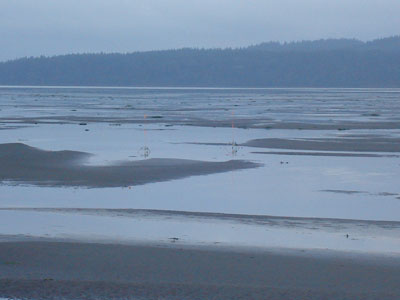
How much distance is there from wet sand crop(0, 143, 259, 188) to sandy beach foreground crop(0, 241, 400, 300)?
24.7 ft

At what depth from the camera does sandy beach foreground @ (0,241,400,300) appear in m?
8.55

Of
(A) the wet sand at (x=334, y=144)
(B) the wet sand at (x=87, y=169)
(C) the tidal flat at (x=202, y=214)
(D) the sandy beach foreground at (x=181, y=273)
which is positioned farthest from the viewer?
(A) the wet sand at (x=334, y=144)

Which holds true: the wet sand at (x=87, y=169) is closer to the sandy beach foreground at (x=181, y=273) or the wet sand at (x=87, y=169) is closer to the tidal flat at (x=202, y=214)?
the tidal flat at (x=202, y=214)

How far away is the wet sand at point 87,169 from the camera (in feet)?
61.3

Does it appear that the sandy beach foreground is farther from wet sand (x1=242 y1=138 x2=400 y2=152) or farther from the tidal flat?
wet sand (x1=242 y1=138 x2=400 y2=152)

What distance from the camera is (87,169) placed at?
2091 centimetres

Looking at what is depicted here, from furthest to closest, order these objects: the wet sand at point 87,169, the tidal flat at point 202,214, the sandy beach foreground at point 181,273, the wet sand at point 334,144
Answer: the wet sand at point 334,144 → the wet sand at point 87,169 → the tidal flat at point 202,214 → the sandy beach foreground at point 181,273

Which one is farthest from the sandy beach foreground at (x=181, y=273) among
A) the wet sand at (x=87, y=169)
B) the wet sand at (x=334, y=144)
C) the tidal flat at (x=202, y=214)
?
the wet sand at (x=334, y=144)

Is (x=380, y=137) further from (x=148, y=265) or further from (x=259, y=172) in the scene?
(x=148, y=265)

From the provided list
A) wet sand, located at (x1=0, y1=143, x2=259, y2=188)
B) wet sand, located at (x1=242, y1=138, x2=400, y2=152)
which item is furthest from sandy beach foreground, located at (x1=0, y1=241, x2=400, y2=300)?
wet sand, located at (x1=242, y1=138, x2=400, y2=152)

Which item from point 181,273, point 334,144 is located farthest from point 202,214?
point 334,144

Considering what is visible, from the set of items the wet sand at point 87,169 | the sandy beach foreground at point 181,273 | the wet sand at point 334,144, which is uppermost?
the sandy beach foreground at point 181,273

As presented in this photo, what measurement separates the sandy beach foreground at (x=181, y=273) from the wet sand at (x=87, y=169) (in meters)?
7.51

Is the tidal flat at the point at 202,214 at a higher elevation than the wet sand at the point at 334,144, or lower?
higher
